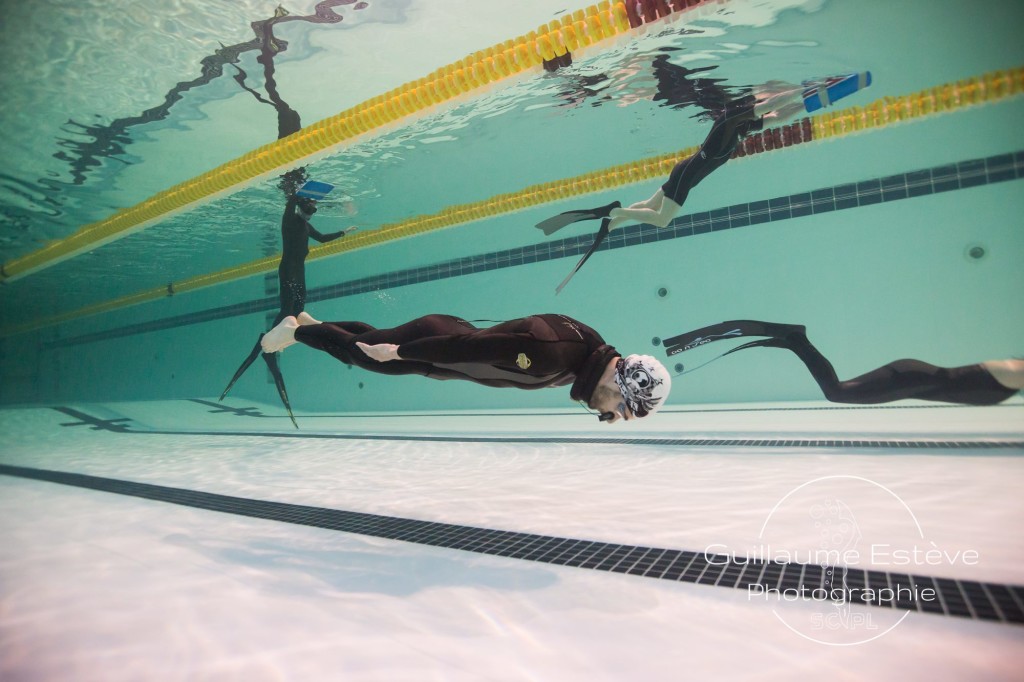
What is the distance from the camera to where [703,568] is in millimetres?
2439

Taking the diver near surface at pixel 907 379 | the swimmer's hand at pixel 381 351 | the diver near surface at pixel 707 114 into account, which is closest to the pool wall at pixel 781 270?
the diver near surface at pixel 707 114

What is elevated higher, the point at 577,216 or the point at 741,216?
the point at 577,216

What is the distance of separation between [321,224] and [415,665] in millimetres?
12559

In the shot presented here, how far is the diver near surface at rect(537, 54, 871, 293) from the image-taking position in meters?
5.74

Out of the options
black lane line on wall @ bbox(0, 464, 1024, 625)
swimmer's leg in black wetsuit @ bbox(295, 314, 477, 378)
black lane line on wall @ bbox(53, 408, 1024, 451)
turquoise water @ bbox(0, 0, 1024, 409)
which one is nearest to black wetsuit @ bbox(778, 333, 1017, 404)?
black lane line on wall @ bbox(53, 408, 1024, 451)

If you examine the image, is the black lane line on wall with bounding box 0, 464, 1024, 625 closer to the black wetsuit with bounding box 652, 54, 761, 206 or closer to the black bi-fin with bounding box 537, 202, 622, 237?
the black bi-fin with bounding box 537, 202, 622, 237

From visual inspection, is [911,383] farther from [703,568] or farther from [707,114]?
[707,114]

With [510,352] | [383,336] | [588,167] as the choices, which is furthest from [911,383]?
[588,167]

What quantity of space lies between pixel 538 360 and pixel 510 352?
0.15 meters

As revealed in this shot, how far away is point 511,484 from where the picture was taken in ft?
14.1

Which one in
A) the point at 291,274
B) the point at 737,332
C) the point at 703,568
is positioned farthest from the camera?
the point at 291,274

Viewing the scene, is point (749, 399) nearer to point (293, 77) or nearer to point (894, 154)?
point (894, 154)

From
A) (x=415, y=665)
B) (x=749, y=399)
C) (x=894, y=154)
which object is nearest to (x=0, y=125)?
(x=415, y=665)

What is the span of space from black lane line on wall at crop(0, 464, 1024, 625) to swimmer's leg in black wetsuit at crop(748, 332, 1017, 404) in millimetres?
2262
